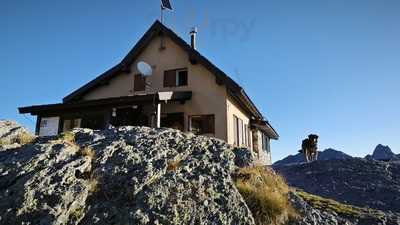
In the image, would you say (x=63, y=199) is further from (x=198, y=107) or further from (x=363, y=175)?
(x=363, y=175)

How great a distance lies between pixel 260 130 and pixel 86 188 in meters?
21.2

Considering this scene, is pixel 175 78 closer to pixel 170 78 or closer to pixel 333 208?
pixel 170 78

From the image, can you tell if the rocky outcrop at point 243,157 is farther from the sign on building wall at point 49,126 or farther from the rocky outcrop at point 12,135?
the sign on building wall at point 49,126

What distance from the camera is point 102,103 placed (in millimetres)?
17672

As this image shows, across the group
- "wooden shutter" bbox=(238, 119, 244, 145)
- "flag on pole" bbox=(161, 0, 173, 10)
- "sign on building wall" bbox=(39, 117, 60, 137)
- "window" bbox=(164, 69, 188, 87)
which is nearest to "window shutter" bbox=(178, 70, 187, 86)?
"window" bbox=(164, 69, 188, 87)

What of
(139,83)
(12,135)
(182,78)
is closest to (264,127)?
(182,78)

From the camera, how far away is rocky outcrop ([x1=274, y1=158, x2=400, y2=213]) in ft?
42.1

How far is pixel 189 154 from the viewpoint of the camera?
844cm

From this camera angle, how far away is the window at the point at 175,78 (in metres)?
18.9

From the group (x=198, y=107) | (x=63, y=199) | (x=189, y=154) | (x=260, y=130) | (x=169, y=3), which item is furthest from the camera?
(x=260, y=130)

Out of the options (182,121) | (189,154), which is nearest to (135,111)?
(182,121)

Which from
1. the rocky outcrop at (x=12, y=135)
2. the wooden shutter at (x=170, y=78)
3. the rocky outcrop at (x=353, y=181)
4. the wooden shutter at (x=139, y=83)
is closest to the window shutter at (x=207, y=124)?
the wooden shutter at (x=170, y=78)

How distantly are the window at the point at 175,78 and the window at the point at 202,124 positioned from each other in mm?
2282

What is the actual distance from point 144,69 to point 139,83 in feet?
3.31
